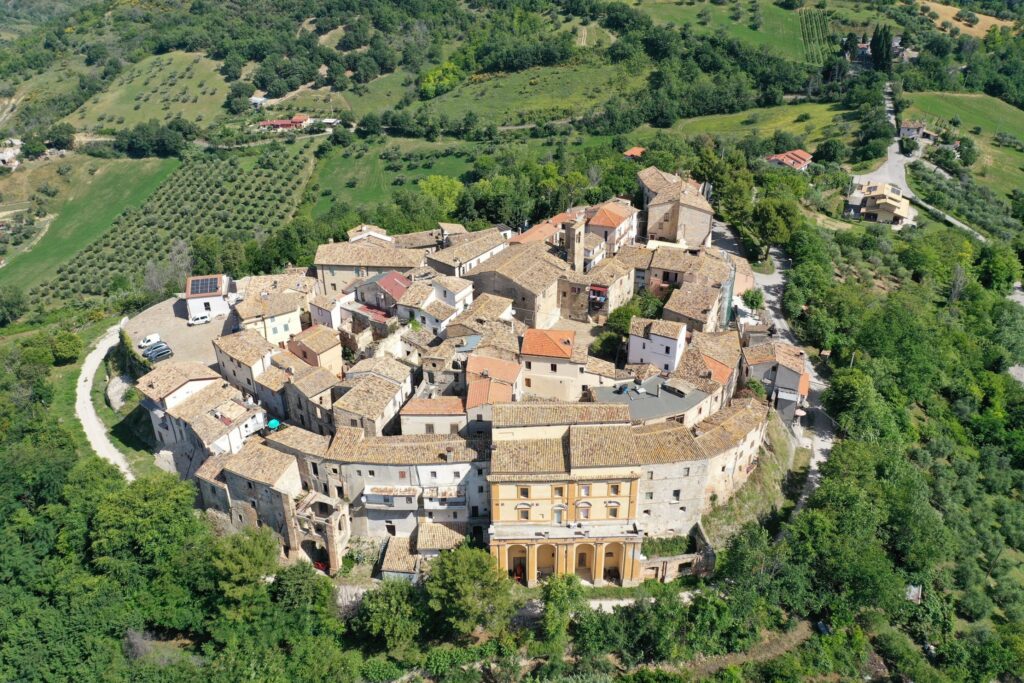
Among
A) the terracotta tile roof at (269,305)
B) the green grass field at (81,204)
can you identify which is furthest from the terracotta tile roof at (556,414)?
the green grass field at (81,204)

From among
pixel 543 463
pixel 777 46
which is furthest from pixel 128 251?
pixel 777 46

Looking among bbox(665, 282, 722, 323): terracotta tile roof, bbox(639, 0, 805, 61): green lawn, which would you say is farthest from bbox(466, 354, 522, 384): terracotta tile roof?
bbox(639, 0, 805, 61): green lawn

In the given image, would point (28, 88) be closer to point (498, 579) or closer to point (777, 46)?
point (777, 46)

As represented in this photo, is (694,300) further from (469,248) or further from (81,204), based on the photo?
(81,204)

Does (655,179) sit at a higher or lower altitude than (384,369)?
lower

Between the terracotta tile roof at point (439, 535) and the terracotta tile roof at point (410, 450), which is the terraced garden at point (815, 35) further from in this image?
the terracotta tile roof at point (439, 535)

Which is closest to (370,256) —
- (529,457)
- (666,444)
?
(529,457)
